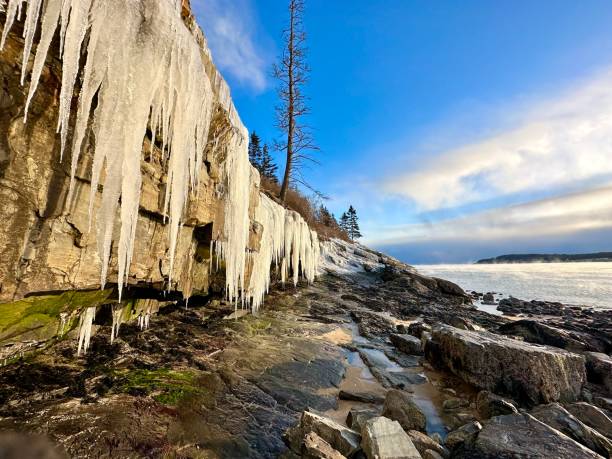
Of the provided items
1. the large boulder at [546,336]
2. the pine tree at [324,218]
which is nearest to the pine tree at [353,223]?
the pine tree at [324,218]

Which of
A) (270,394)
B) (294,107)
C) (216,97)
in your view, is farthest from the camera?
(294,107)

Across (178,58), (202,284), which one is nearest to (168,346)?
(202,284)

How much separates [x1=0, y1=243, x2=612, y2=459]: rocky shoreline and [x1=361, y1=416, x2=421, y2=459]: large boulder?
1 centimetres

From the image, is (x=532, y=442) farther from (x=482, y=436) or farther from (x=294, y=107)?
(x=294, y=107)

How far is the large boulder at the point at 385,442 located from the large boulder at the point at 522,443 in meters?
0.60

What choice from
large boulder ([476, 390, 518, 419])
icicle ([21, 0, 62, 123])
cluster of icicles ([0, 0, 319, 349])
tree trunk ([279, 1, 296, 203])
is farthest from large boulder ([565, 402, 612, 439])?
tree trunk ([279, 1, 296, 203])

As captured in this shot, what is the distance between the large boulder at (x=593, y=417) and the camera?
3508mm

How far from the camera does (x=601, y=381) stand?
5.56 meters

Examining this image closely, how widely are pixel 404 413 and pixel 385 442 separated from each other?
3.53ft

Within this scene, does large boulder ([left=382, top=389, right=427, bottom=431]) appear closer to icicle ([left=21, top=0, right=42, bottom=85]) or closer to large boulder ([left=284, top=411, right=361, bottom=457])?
large boulder ([left=284, top=411, right=361, bottom=457])

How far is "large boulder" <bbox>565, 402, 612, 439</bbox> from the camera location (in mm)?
3508

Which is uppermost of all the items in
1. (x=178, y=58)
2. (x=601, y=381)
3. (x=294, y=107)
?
(x=294, y=107)

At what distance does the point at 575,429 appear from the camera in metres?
3.12

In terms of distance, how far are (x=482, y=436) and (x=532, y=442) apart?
43 centimetres
